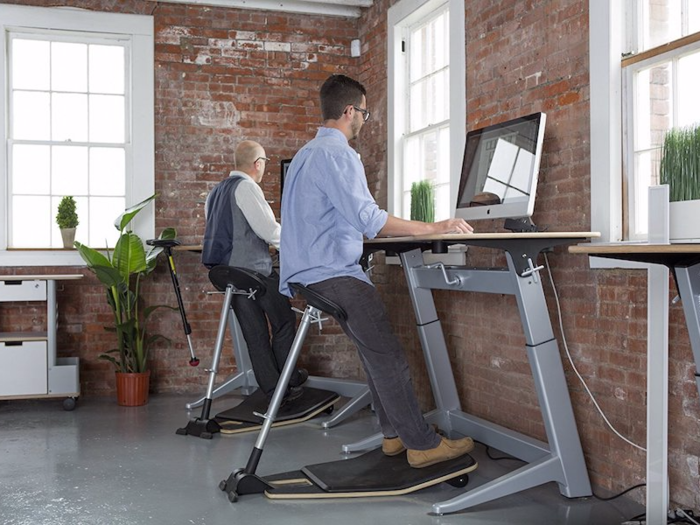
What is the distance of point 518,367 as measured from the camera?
464 cm

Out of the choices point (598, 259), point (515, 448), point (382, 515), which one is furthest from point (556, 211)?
point (382, 515)

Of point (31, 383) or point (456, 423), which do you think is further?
point (31, 383)

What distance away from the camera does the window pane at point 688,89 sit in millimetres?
3412

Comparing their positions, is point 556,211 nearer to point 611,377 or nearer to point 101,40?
point 611,377

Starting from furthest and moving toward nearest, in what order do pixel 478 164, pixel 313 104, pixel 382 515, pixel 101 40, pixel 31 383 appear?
pixel 313 104 → pixel 101 40 → pixel 31 383 → pixel 478 164 → pixel 382 515

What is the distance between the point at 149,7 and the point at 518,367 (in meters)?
4.30

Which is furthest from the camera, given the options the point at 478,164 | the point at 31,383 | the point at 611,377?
the point at 31,383

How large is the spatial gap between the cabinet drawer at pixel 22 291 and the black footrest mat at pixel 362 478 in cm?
299

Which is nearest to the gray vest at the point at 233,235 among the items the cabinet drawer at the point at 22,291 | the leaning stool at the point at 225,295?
the leaning stool at the point at 225,295

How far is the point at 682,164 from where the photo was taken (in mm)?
2949

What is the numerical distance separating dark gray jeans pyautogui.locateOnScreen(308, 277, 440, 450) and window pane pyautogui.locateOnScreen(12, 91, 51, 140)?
3809 mm

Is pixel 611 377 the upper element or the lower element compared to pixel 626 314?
lower

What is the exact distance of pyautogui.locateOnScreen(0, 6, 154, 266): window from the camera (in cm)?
652

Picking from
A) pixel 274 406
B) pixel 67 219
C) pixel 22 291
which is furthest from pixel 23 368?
pixel 274 406
